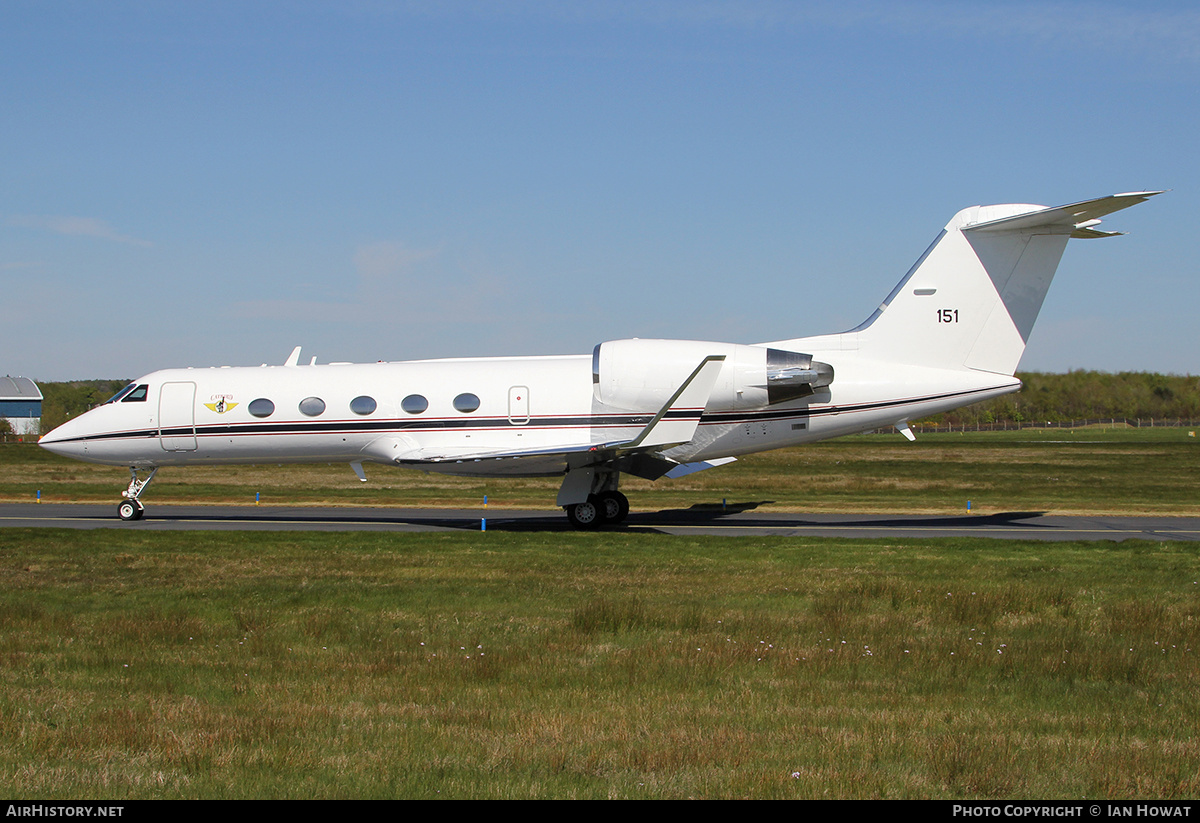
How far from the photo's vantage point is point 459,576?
1427 cm

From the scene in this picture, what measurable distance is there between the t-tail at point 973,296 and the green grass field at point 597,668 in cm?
475

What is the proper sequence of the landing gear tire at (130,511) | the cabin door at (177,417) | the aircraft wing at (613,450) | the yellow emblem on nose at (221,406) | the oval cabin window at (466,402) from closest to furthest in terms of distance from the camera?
the aircraft wing at (613,450) < the oval cabin window at (466,402) < the yellow emblem on nose at (221,406) < the cabin door at (177,417) < the landing gear tire at (130,511)

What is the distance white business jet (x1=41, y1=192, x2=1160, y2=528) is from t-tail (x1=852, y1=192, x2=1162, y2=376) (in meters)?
0.03

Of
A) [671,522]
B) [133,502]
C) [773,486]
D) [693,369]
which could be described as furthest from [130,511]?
[773,486]

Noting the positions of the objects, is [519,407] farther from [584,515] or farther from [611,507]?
[611,507]

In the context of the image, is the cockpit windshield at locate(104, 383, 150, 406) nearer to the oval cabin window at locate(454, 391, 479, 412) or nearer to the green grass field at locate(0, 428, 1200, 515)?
the green grass field at locate(0, 428, 1200, 515)

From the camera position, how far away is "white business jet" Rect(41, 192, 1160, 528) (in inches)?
792

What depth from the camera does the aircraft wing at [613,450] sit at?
1942 centimetres

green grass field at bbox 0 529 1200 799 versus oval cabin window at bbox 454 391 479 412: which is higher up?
oval cabin window at bbox 454 391 479 412

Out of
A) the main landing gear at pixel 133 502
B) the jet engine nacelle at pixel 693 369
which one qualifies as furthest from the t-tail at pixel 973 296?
the main landing gear at pixel 133 502

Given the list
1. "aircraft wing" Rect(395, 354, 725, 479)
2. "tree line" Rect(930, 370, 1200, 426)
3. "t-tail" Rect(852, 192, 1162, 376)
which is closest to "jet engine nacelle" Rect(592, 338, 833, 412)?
"aircraft wing" Rect(395, 354, 725, 479)

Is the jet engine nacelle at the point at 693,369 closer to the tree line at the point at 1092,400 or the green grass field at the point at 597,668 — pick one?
the green grass field at the point at 597,668
